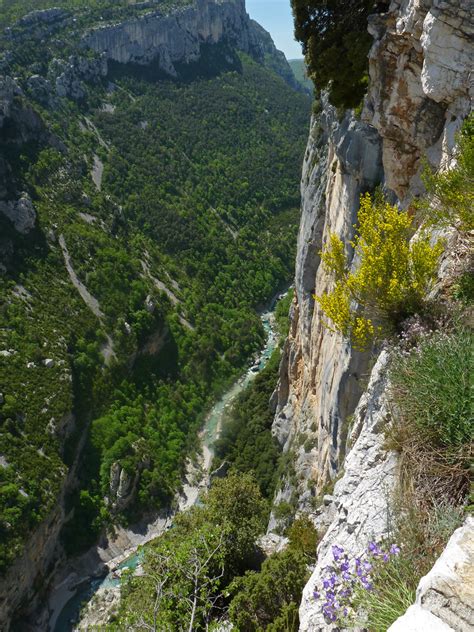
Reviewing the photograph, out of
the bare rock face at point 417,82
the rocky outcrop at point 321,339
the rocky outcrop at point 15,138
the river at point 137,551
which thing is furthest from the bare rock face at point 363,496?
the rocky outcrop at point 15,138

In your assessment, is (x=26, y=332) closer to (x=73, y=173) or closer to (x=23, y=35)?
(x=73, y=173)

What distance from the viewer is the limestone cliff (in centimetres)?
588

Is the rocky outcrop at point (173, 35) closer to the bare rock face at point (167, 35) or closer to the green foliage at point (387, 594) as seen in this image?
the bare rock face at point (167, 35)

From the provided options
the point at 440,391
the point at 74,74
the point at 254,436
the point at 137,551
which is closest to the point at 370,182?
the point at 440,391

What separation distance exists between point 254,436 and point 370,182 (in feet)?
85.4

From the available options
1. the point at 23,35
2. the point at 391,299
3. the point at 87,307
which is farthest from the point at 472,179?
the point at 23,35

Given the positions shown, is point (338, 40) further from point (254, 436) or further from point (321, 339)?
point (254, 436)

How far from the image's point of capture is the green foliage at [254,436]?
30406 millimetres

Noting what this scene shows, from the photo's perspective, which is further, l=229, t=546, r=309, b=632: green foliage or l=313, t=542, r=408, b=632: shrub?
l=229, t=546, r=309, b=632: green foliage

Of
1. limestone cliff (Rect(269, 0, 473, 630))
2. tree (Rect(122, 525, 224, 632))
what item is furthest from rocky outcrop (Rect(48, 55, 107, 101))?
tree (Rect(122, 525, 224, 632))

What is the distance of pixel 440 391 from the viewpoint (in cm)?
494

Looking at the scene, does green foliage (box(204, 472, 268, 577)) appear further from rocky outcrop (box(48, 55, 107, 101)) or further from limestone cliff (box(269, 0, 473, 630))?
rocky outcrop (box(48, 55, 107, 101))

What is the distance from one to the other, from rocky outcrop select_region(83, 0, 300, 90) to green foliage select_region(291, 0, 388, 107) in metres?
83.4

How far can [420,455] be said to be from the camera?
5.04m
